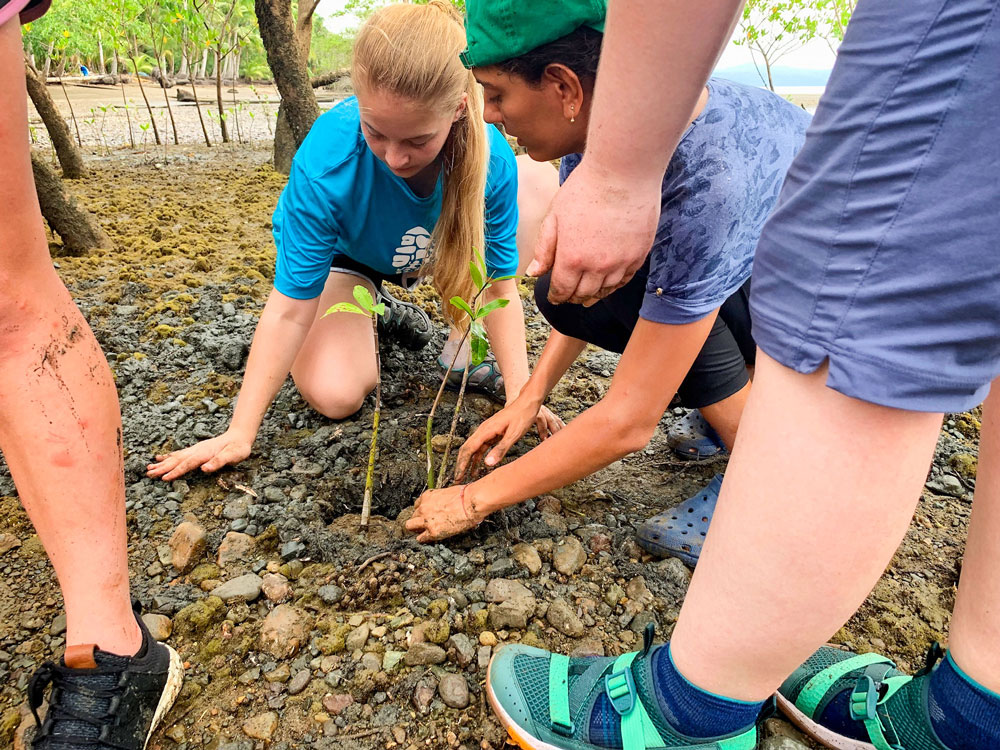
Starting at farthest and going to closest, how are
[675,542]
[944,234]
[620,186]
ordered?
[675,542], [620,186], [944,234]

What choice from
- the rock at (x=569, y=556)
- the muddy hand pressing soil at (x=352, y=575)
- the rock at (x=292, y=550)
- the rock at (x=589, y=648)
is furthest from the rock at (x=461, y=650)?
the rock at (x=292, y=550)

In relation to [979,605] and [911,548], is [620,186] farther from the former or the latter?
[911,548]

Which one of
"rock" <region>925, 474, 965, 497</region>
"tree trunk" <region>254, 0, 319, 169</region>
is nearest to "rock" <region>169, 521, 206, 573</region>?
"rock" <region>925, 474, 965, 497</region>

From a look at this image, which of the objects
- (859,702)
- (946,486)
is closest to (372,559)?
(859,702)

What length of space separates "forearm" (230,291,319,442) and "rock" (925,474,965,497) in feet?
6.58

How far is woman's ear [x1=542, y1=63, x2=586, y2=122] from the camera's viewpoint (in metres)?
1.23

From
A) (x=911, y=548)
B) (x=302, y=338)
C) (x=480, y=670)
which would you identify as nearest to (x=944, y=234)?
(x=480, y=670)

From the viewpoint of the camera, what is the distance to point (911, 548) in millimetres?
1801

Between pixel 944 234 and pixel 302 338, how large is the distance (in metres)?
1.66

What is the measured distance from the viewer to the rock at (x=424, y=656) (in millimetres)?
1347

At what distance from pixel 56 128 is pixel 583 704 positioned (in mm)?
5568

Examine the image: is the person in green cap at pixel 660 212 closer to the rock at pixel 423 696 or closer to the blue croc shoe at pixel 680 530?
the blue croc shoe at pixel 680 530

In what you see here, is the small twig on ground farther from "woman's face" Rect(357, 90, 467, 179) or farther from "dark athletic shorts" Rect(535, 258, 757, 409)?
"woman's face" Rect(357, 90, 467, 179)

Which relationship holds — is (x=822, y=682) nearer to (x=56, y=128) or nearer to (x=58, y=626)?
(x=58, y=626)
